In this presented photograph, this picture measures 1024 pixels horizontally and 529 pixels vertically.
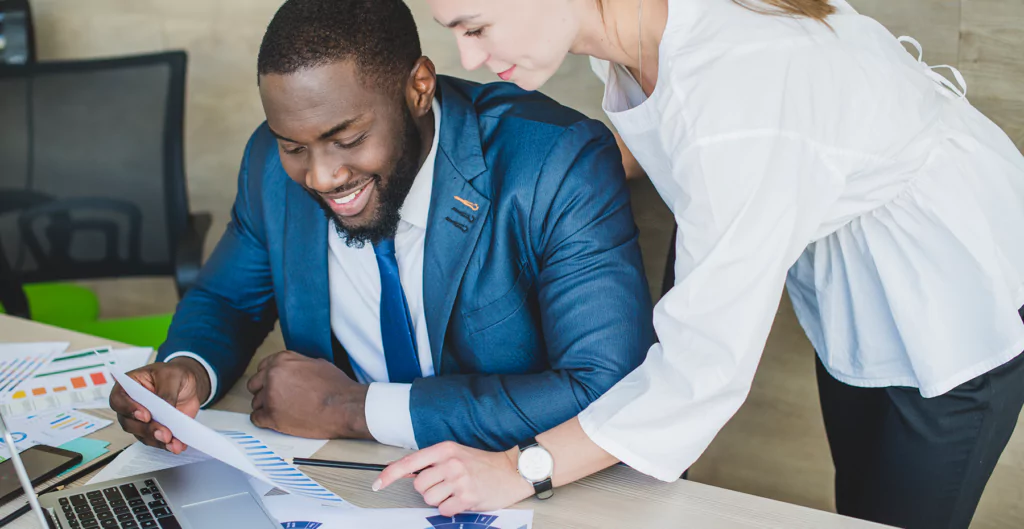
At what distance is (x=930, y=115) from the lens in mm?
1079

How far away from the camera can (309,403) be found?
1229 millimetres

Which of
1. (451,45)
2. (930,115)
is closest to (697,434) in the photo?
(930,115)

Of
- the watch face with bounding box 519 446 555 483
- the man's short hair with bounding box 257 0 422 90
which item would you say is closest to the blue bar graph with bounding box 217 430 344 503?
the watch face with bounding box 519 446 555 483

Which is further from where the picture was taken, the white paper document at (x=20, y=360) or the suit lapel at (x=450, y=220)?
the white paper document at (x=20, y=360)

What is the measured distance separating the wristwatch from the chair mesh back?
4.55ft

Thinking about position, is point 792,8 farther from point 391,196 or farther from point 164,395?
point 164,395

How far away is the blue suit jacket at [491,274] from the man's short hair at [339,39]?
0.43 feet

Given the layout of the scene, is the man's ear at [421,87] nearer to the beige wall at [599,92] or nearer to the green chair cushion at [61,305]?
the beige wall at [599,92]

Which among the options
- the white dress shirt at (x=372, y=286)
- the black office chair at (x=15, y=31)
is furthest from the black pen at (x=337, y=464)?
the black office chair at (x=15, y=31)

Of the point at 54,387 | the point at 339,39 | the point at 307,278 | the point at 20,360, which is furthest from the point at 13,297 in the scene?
the point at 339,39

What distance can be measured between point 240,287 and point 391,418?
0.50 meters

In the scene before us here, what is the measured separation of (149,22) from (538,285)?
5.62 feet

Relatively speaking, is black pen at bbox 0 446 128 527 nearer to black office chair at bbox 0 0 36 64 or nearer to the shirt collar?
the shirt collar

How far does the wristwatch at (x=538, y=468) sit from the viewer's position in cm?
107
